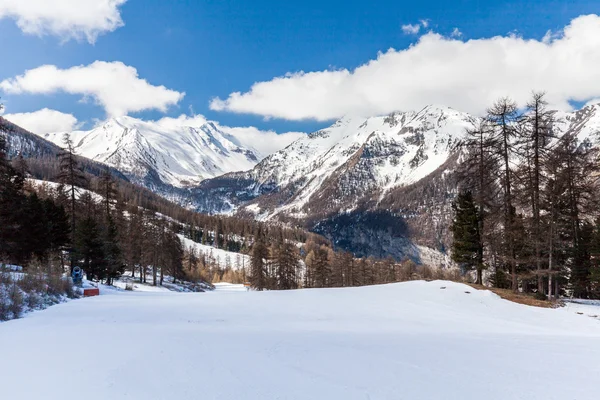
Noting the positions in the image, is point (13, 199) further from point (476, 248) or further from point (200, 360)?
point (476, 248)

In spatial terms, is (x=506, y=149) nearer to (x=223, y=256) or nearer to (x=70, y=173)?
(x=70, y=173)

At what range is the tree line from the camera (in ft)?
70.6

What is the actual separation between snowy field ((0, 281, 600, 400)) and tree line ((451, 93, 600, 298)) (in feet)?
39.8

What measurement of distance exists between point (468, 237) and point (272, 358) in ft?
76.3

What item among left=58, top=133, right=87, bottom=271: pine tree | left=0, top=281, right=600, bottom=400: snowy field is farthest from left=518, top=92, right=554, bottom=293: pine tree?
left=58, top=133, right=87, bottom=271: pine tree

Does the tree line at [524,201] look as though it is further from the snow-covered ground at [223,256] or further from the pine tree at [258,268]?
the snow-covered ground at [223,256]

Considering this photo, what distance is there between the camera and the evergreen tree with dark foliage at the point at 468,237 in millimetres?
25969

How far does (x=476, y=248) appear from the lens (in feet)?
85.4

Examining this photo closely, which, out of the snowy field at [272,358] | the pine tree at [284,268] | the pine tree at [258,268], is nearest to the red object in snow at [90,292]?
the snowy field at [272,358]

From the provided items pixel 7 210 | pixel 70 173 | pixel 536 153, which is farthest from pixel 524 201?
pixel 70 173

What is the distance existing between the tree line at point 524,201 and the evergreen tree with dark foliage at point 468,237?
4cm

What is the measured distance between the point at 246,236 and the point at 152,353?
18677 cm

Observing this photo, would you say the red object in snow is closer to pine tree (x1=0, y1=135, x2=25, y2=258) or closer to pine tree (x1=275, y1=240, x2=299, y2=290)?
pine tree (x1=0, y1=135, x2=25, y2=258)

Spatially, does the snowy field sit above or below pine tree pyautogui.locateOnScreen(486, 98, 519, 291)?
below
